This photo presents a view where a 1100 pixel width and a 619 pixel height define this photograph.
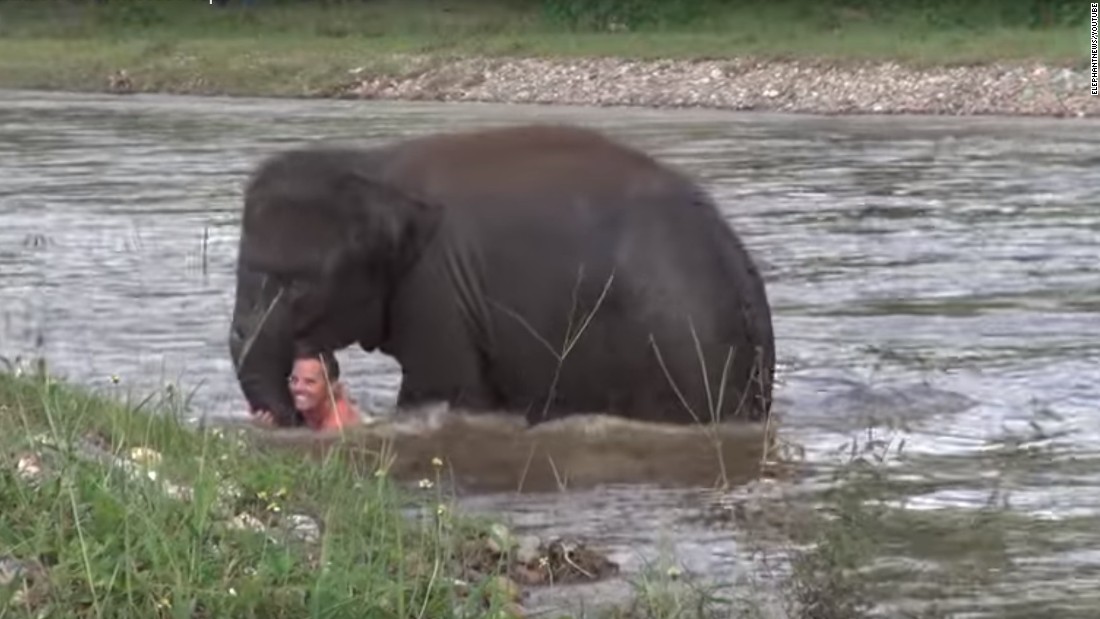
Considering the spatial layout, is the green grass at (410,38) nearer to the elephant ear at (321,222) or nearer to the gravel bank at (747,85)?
the gravel bank at (747,85)

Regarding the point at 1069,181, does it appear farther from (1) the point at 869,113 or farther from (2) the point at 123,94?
(2) the point at 123,94

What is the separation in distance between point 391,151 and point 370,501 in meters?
3.26

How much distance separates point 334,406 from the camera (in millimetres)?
9508

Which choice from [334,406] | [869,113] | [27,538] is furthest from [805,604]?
[869,113]

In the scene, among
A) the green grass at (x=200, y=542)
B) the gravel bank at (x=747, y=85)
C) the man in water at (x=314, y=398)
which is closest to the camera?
the green grass at (x=200, y=542)

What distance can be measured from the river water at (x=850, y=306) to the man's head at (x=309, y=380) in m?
0.66

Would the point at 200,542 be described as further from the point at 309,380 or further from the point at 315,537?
the point at 309,380

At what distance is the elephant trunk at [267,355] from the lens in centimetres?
958

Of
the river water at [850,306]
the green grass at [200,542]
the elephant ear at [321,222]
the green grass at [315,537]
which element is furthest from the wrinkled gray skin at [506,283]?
the green grass at [200,542]

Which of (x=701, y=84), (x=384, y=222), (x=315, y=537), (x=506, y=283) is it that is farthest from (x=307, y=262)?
(x=701, y=84)

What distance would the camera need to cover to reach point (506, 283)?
32.4 ft

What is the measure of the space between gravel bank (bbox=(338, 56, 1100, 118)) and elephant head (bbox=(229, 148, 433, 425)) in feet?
76.0

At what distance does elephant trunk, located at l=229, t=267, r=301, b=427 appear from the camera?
9.58 m

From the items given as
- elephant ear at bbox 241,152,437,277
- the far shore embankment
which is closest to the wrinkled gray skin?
elephant ear at bbox 241,152,437,277
